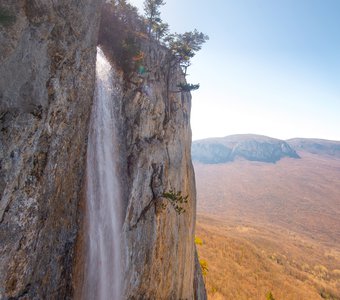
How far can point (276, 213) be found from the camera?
11356cm

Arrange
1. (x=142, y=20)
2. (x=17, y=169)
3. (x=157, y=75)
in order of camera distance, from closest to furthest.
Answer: (x=17, y=169)
(x=157, y=75)
(x=142, y=20)

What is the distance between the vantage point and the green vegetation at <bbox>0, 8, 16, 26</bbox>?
8914mm

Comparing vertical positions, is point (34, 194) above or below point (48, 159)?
below

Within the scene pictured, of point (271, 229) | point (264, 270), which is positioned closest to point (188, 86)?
point (264, 270)

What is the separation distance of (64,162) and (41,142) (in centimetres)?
155

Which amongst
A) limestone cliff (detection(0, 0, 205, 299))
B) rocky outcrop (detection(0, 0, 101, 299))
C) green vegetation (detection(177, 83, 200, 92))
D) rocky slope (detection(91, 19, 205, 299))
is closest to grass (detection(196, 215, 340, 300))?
rocky slope (detection(91, 19, 205, 299))

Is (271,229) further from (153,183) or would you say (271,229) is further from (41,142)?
(41,142)

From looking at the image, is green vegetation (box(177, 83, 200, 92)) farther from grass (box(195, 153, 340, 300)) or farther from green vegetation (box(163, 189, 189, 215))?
grass (box(195, 153, 340, 300))

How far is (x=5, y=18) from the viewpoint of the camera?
352 inches

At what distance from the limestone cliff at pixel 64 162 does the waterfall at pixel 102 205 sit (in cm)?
55

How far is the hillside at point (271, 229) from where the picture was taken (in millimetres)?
42450

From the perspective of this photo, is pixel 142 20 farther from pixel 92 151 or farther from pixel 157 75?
pixel 92 151

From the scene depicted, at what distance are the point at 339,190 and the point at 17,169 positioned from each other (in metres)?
158

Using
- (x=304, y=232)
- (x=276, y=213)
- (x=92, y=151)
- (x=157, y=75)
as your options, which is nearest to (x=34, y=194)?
(x=92, y=151)
